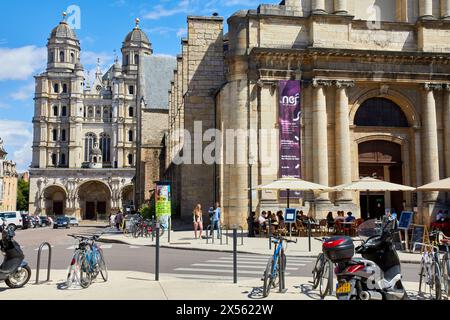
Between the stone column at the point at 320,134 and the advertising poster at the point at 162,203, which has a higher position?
the stone column at the point at 320,134

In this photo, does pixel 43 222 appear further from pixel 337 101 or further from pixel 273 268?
pixel 273 268

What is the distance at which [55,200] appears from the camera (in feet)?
324

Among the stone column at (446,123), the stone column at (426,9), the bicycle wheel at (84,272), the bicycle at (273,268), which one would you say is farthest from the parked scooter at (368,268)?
the stone column at (426,9)

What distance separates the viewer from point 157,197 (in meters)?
22.7

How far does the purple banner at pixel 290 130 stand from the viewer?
26031 millimetres

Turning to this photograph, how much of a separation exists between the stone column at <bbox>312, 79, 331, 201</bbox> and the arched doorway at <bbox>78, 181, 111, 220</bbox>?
76.8 meters

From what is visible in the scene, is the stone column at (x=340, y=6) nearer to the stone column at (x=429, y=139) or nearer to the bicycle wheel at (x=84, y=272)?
the stone column at (x=429, y=139)

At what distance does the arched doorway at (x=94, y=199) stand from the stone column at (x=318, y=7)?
7723cm

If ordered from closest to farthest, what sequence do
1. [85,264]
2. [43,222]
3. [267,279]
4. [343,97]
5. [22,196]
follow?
[267,279]
[85,264]
[343,97]
[43,222]
[22,196]

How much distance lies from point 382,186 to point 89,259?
542 inches

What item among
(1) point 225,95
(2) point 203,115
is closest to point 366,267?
(1) point 225,95

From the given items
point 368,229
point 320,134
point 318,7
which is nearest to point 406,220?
point 368,229

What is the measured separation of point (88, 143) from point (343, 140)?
300 ft
